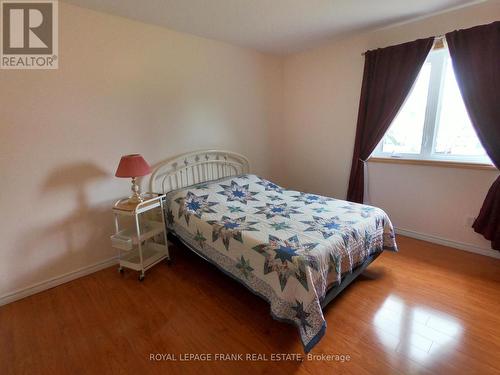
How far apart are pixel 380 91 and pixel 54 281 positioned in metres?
3.86

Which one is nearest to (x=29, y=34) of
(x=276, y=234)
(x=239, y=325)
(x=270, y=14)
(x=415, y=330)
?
(x=270, y=14)

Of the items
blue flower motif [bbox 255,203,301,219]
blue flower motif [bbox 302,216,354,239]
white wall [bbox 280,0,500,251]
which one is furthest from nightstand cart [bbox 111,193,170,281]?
white wall [bbox 280,0,500,251]

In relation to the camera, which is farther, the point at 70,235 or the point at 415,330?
the point at 70,235

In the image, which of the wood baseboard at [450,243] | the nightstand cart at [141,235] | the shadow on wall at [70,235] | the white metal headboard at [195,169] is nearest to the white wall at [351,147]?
the wood baseboard at [450,243]

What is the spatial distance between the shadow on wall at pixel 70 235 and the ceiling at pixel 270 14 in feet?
4.81

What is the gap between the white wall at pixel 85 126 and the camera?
6.46 feet

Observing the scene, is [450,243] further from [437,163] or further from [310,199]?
[310,199]

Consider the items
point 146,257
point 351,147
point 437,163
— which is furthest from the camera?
point 351,147

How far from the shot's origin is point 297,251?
5.24 ft

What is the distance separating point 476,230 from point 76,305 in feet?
12.2

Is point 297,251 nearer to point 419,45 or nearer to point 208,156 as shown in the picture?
point 208,156

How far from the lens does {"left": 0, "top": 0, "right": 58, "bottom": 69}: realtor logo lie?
1865 millimetres

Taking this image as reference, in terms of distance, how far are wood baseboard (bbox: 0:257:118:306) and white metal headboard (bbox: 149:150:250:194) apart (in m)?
0.88

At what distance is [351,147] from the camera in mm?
3279
